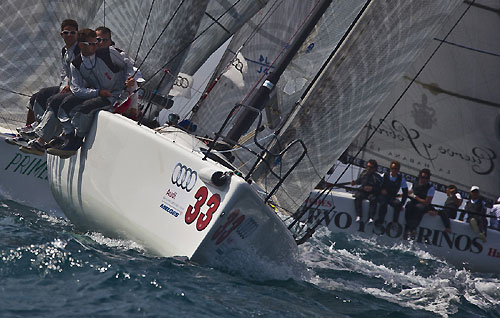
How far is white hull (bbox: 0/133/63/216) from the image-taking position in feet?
29.7

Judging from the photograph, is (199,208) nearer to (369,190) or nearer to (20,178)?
(20,178)

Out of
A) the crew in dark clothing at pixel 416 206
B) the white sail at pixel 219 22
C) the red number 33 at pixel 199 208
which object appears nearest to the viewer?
the red number 33 at pixel 199 208

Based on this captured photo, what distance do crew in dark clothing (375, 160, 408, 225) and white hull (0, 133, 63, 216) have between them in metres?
4.74

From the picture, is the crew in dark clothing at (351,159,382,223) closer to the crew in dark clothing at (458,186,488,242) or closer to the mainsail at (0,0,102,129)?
the crew in dark clothing at (458,186,488,242)

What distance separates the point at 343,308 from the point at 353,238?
595 cm

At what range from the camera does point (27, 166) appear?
30.0 feet

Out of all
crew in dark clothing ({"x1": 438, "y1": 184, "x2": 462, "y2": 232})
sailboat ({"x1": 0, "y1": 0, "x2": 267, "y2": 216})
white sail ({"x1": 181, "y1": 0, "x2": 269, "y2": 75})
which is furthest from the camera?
crew in dark clothing ({"x1": 438, "y1": 184, "x2": 462, "y2": 232})

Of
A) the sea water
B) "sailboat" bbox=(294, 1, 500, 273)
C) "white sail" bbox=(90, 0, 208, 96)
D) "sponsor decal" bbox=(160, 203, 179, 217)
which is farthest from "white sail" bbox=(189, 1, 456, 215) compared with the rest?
"sailboat" bbox=(294, 1, 500, 273)

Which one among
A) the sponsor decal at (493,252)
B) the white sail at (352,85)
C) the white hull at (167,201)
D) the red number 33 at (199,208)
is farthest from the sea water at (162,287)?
the sponsor decal at (493,252)

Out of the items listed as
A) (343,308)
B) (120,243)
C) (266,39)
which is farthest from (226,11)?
(343,308)

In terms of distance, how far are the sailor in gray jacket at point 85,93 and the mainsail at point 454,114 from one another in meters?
7.00

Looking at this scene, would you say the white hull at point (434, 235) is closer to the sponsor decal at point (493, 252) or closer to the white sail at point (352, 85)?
the sponsor decal at point (493, 252)

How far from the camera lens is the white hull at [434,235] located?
1212 centimetres

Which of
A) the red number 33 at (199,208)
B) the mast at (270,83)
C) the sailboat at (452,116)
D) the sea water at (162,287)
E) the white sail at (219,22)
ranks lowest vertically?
the sea water at (162,287)
